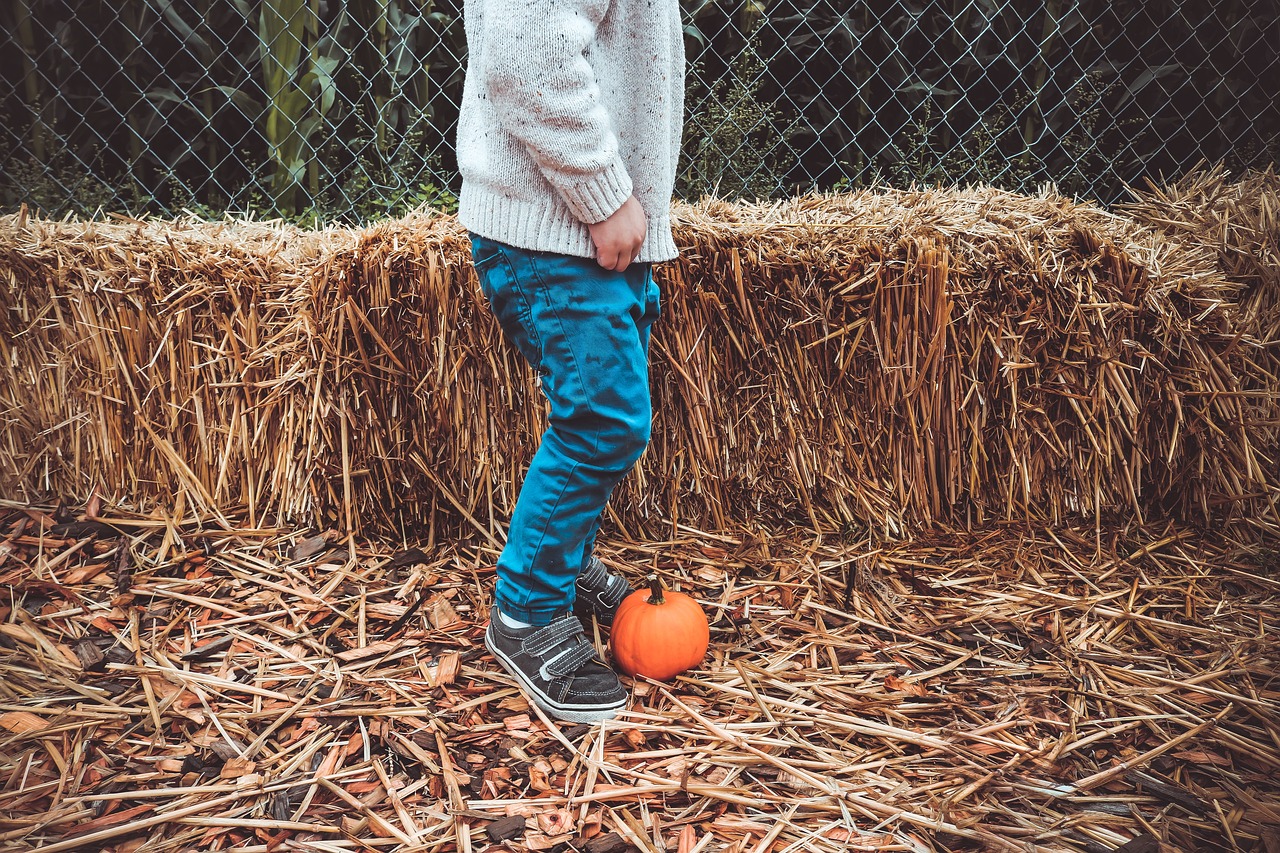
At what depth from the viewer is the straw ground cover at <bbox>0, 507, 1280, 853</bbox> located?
138cm

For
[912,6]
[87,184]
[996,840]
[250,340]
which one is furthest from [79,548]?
[912,6]

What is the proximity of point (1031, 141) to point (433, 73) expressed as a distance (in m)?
2.58

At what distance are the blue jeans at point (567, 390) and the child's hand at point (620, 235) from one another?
0.13 ft

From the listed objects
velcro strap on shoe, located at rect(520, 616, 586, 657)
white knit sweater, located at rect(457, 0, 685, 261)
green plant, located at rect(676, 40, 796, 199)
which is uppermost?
green plant, located at rect(676, 40, 796, 199)

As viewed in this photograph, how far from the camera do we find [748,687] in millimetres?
1713

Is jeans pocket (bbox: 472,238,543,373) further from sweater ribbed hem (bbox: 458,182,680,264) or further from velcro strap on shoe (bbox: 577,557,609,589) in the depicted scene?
velcro strap on shoe (bbox: 577,557,609,589)

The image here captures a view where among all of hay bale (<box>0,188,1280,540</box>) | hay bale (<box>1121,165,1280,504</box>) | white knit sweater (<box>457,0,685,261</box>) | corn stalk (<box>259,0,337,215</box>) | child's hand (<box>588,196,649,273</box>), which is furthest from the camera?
corn stalk (<box>259,0,337,215</box>)

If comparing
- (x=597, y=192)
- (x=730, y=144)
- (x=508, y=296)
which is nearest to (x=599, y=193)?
(x=597, y=192)

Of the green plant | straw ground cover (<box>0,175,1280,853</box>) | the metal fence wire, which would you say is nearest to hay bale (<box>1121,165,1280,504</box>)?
straw ground cover (<box>0,175,1280,853</box>)

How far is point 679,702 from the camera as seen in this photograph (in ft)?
5.43

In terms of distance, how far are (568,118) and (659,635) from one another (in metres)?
0.98

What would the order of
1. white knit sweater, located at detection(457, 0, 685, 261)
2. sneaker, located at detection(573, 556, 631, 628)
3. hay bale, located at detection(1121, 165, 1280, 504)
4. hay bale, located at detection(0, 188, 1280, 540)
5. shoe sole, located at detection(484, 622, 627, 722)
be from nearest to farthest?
white knit sweater, located at detection(457, 0, 685, 261) < shoe sole, located at detection(484, 622, 627, 722) < sneaker, located at detection(573, 556, 631, 628) < hay bale, located at detection(0, 188, 1280, 540) < hay bale, located at detection(1121, 165, 1280, 504)

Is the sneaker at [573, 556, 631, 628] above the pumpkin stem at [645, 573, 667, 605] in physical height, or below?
below

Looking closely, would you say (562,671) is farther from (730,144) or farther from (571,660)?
(730,144)
